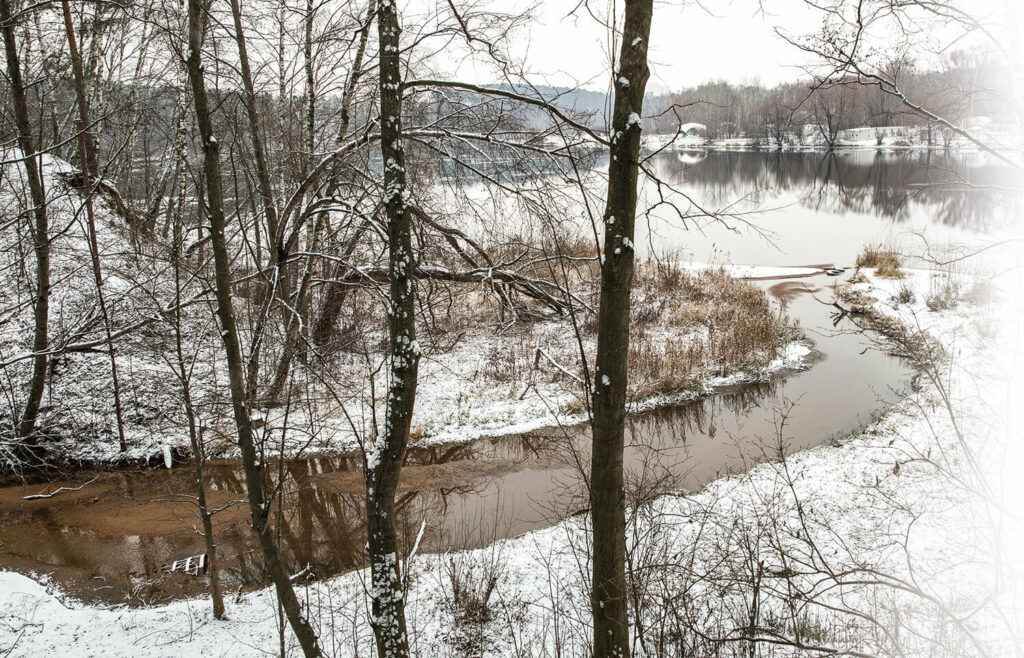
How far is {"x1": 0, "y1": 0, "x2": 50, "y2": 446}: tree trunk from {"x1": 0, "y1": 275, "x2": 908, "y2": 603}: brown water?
4.25 feet

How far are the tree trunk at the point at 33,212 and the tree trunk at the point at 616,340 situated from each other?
19.9 ft

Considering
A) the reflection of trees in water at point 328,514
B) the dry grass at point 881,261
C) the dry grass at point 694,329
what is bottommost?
the reflection of trees in water at point 328,514

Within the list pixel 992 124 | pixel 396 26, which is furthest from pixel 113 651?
pixel 992 124

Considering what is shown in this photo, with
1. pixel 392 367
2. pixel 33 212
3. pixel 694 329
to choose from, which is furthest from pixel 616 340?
pixel 694 329

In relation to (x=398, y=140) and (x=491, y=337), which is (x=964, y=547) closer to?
(x=398, y=140)

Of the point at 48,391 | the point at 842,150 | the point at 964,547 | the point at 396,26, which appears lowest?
the point at 964,547

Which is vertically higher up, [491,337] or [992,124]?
[992,124]

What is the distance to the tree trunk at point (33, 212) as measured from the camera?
278 inches

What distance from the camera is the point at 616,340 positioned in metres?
3.24

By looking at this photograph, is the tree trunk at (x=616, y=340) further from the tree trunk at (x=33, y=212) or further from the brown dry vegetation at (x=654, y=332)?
the brown dry vegetation at (x=654, y=332)

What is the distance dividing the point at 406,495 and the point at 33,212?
6.01 m

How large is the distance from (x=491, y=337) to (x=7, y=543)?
28.3ft

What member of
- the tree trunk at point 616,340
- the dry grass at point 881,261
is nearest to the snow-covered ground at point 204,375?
the tree trunk at point 616,340

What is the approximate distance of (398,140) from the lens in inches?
135
